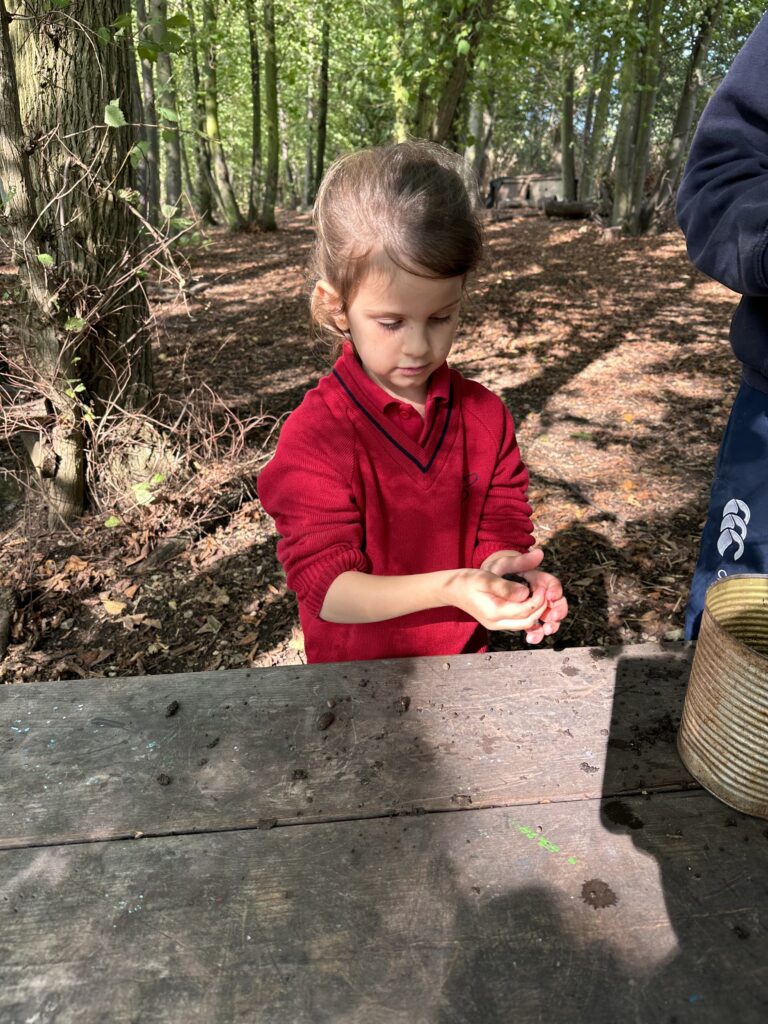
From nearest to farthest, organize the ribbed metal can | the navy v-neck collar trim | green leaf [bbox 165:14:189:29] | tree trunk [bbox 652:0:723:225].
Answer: the ribbed metal can, the navy v-neck collar trim, green leaf [bbox 165:14:189:29], tree trunk [bbox 652:0:723:225]

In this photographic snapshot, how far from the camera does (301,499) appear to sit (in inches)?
62.1

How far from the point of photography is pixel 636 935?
0.96 meters

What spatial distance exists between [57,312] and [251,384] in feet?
9.97

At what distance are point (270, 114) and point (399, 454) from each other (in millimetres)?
16973

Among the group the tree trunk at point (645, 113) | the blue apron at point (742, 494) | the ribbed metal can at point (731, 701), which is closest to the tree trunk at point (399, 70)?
the tree trunk at point (645, 113)

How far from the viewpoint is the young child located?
4.77ft

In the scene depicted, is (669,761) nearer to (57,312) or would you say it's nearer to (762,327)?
(762,327)

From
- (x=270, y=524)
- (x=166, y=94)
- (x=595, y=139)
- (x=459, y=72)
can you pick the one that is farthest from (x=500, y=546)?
(x=595, y=139)

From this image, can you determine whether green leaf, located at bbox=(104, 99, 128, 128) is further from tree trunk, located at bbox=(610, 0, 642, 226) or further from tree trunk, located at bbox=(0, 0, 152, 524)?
tree trunk, located at bbox=(610, 0, 642, 226)

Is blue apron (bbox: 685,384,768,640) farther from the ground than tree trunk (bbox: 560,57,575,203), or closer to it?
farther from the ground

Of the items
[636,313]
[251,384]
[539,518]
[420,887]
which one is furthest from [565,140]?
[420,887]

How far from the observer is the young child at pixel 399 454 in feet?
4.77

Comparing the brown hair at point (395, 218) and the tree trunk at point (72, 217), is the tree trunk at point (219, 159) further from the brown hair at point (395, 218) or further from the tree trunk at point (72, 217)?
the brown hair at point (395, 218)

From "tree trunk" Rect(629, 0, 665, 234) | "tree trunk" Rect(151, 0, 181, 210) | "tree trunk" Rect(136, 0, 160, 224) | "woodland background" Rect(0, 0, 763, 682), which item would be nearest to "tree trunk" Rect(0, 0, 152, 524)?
"woodland background" Rect(0, 0, 763, 682)
